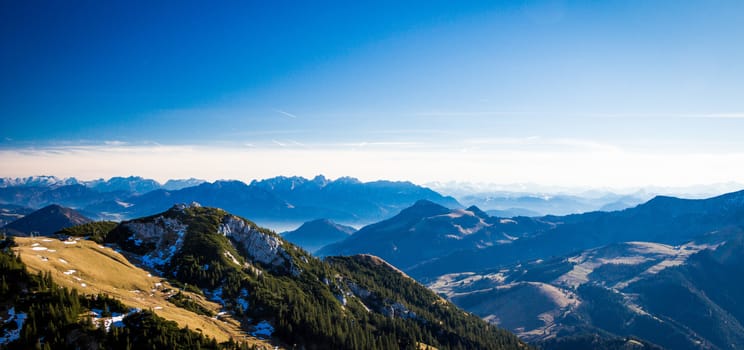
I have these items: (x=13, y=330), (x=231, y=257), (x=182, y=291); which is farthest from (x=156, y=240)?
(x=13, y=330)

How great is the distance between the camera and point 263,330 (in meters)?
146

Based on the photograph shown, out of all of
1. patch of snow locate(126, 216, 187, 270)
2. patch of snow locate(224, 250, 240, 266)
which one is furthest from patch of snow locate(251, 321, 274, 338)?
patch of snow locate(126, 216, 187, 270)

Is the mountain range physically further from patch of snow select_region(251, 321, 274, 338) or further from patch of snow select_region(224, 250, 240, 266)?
patch of snow select_region(224, 250, 240, 266)

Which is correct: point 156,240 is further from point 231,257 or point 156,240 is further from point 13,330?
point 13,330

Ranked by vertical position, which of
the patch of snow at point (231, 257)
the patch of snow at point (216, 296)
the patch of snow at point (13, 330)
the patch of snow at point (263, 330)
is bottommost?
A: the patch of snow at point (263, 330)

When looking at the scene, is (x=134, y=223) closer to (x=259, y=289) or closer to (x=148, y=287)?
(x=148, y=287)

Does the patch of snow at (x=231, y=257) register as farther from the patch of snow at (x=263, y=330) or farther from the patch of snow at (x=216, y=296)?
the patch of snow at (x=263, y=330)

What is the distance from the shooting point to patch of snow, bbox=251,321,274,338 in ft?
468

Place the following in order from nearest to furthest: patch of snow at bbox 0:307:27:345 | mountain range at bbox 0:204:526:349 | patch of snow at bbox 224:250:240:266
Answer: patch of snow at bbox 0:307:27:345 < mountain range at bbox 0:204:526:349 < patch of snow at bbox 224:250:240:266

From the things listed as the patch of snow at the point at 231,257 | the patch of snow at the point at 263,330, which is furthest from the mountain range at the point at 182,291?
the patch of snow at the point at 231,257

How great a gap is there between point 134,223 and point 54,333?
346 feet

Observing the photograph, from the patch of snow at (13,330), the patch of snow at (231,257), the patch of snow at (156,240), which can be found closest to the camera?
the patch of snow at (13,330)

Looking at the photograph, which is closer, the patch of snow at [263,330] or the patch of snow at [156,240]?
the patch of snow at [263,330]

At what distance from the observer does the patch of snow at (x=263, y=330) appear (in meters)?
143
